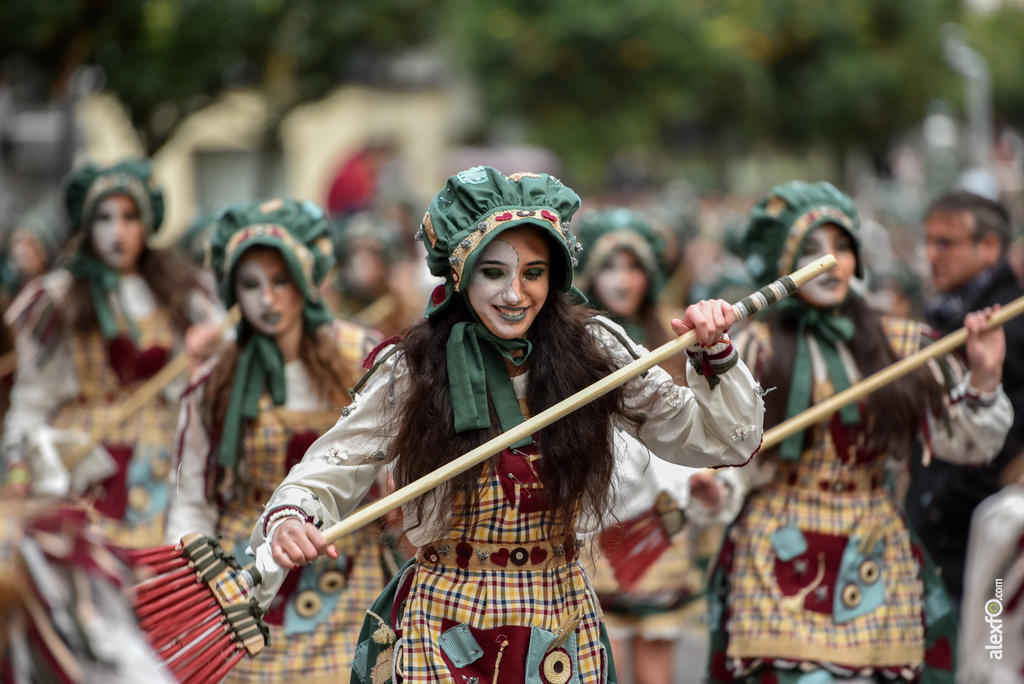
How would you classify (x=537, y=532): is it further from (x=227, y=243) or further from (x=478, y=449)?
(x=227, y=243)

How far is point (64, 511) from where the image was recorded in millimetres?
2902

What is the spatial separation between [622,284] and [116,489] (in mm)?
2950

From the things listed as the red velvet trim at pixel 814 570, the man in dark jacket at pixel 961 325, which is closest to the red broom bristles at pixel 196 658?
the red velvet trim at pixel 814 570

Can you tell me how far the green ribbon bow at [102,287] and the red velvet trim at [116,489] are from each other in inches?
23.9

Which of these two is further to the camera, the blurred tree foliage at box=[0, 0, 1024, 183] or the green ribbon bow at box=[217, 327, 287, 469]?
the blurred tree foliage at box=[0, 0, 1024, 183]

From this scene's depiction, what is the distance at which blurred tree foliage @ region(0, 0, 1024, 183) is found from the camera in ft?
41.5

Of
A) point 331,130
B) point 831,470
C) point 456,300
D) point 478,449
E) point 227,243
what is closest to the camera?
point 478,449

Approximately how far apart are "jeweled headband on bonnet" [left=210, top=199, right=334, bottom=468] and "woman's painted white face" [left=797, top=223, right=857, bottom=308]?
1913 millimetres

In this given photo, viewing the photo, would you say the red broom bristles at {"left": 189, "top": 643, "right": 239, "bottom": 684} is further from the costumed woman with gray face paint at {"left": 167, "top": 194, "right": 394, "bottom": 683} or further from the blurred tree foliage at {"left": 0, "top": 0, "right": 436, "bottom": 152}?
the blurred tree foliage at {"left": 0, "top": 0, "right": 436, "bottom": 152}

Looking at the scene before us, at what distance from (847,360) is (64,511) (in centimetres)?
327

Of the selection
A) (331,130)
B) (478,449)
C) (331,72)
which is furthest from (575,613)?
(331,130)

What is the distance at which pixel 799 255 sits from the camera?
5383mm

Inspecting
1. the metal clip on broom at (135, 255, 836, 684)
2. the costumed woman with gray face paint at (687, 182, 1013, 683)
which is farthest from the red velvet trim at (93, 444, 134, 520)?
the metal clip on broom at (135, 255, 836, 684)

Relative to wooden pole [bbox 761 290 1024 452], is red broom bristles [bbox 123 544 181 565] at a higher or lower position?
lower
